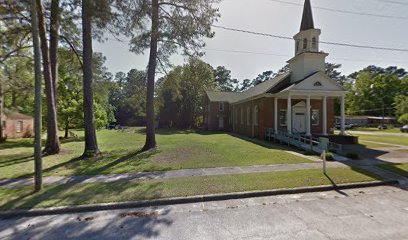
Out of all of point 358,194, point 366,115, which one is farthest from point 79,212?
point 366,115

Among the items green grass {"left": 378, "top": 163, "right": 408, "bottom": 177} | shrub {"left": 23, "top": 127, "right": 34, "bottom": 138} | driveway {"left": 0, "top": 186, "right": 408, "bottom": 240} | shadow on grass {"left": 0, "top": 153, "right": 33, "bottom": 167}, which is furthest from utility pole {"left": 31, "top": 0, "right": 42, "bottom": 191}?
shrub {"left": 23, "top": 127, "right": 34, "bottom": 138}

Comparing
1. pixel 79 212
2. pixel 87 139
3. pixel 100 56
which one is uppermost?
pixel 100 56

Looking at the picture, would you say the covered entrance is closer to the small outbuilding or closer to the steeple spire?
the steeple spire

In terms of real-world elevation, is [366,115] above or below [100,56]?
below

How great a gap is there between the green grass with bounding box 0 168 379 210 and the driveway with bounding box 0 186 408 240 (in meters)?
0.64

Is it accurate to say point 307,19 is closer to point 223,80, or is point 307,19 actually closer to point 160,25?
point 160,25

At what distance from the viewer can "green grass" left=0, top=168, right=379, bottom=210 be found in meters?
6.10

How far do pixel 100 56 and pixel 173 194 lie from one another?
1700cm

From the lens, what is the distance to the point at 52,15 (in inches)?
536

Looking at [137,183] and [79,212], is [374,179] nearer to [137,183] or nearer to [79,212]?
[137,183]

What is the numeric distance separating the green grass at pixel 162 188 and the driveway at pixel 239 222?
637mm

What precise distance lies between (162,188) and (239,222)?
2924 millimetres

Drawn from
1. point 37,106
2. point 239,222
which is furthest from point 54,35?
point 239,222

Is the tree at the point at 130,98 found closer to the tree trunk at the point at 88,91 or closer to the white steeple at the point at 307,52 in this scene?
the tree trunk at the point at 88,91
